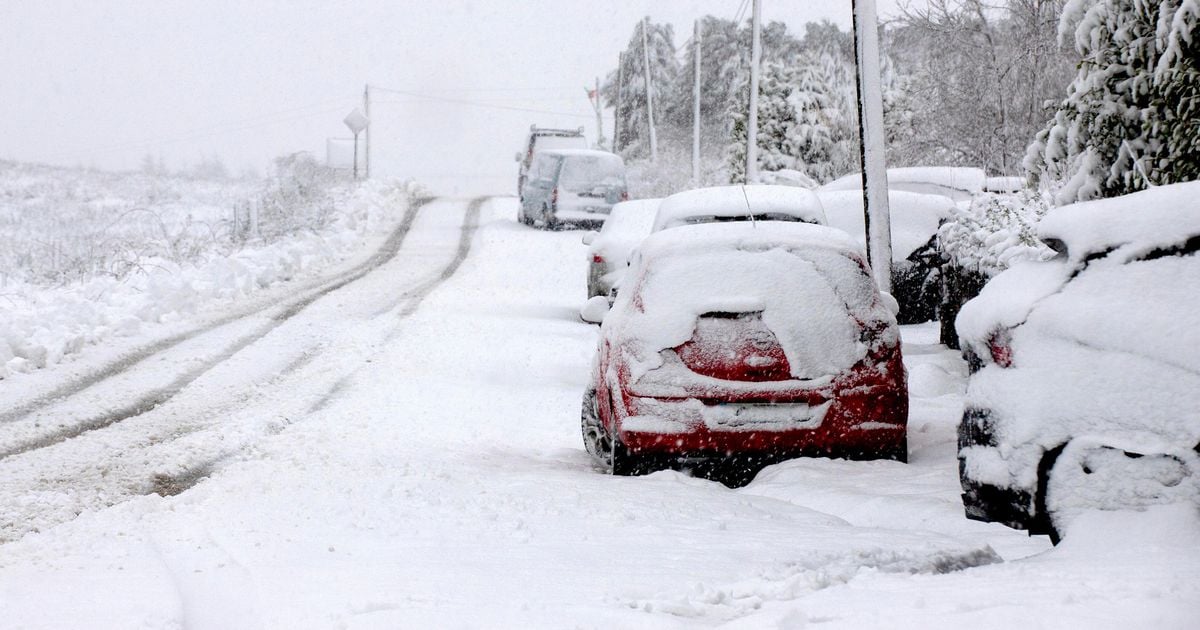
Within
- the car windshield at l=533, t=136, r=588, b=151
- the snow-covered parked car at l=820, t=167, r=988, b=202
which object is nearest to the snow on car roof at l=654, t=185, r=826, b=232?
the snow-covered parked car at l=820, t=167, r=988, b=202

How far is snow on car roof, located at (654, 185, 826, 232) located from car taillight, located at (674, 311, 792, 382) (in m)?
5.10

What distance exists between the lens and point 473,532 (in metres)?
4.91

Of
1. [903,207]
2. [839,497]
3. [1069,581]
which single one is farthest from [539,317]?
[1069,581]

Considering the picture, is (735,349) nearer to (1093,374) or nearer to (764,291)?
(764,291)

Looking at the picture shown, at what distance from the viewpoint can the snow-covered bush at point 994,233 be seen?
394 inches

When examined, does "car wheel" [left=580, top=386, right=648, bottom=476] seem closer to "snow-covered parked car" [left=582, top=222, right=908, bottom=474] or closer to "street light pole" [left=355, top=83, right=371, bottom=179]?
"snow-covered parked car" [left=582, top=222, right=908, bottom=474]

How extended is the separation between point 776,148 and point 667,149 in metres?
27.3

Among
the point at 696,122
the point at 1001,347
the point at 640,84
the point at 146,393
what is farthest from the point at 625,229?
the point at 640,84

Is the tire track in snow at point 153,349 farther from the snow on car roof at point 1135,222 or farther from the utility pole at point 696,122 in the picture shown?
the utility pole at point 696,122

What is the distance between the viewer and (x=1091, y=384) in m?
3.85

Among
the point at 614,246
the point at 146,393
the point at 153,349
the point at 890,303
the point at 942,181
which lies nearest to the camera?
the point at 890,303

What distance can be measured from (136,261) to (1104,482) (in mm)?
15724

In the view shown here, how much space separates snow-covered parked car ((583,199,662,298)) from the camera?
46.6ft

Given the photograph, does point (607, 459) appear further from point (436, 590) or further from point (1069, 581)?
point (1069, 581)
